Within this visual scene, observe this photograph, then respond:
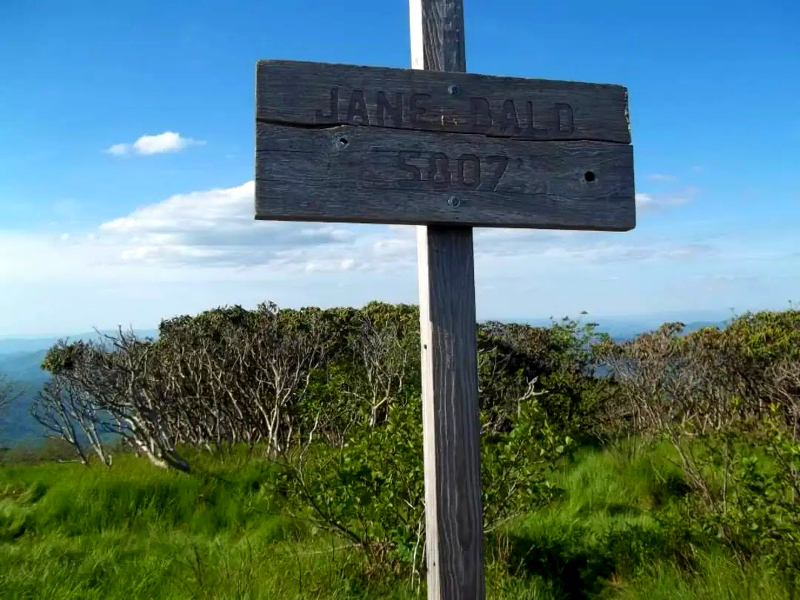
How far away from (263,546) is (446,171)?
9.74 ft

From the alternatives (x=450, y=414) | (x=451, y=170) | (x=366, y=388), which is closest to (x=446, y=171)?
(x=451, y=170)

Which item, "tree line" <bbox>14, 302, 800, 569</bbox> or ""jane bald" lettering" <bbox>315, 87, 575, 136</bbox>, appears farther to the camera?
"tree line" <bbox>14, 302, 800, 569</bbox>

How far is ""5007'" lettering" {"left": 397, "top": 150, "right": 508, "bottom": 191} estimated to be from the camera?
1.98 meters

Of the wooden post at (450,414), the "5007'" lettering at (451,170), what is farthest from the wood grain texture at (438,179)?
the wooden post at (450,414)

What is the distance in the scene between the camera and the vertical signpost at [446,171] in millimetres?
1933

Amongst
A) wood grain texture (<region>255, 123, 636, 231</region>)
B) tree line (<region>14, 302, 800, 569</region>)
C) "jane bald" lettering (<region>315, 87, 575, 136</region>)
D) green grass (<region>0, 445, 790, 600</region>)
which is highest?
"jane bald" lettering (<region>315, 87, 575, 136</region>)

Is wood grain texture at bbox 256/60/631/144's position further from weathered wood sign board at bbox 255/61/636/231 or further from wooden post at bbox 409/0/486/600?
wooden post at bbox 409/0/486/600

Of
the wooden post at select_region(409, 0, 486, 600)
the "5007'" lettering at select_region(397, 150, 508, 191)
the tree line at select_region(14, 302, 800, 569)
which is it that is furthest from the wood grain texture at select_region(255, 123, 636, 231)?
the tree line at select_region(14, 302, 800, 569)

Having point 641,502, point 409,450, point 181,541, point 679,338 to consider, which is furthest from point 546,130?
point 679,338

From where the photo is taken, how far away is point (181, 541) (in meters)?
4.33

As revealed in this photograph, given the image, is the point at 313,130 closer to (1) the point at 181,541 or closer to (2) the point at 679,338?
(1) the point at 181,541

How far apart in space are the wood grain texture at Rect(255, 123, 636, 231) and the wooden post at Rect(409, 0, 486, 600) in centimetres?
10

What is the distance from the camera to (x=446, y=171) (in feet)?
6.57

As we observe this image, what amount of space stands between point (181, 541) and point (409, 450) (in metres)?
1.70
